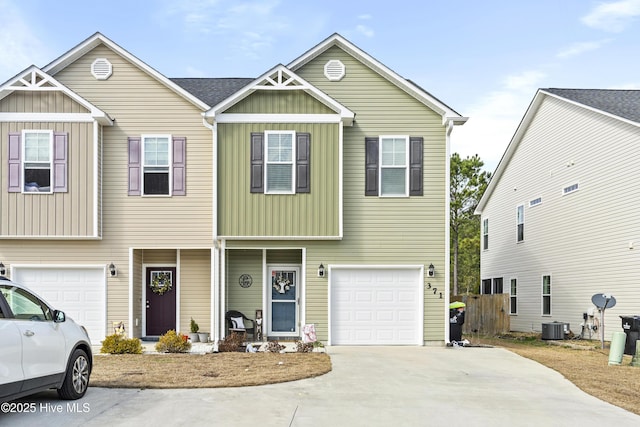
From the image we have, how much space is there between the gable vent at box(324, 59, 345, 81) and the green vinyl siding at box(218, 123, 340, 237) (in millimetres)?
1557

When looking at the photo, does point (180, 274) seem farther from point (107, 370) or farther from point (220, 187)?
point (107, 370)

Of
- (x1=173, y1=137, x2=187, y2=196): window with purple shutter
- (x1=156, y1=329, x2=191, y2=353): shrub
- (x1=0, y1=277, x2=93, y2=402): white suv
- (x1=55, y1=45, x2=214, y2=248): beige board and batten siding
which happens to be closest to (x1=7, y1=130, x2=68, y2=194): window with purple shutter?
(x1=55, y1=45, x2=214, y2=248): beige board and batten siding

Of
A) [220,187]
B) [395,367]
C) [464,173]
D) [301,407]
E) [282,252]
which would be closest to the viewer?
[301,407]

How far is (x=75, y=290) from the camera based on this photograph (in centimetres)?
1850

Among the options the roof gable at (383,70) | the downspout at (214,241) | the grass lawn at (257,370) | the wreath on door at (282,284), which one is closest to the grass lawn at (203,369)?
the grass lawn at (257,370)

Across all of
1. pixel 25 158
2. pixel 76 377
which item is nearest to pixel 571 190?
pixel 25 158

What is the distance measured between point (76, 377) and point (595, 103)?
1802 centimetres

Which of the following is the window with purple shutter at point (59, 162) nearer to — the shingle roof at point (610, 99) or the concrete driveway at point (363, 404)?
the concrete driveway at point (363, 404)

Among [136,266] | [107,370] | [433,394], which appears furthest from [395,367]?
[136,266]

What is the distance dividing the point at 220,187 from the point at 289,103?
2722 millimetres

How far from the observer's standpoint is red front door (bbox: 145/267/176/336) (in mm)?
19438

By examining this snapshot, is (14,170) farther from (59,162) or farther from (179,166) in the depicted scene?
(179,166)

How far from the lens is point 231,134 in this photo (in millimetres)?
17953

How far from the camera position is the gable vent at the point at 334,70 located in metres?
18.7
